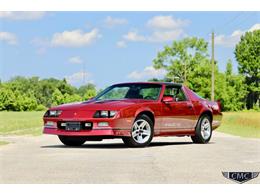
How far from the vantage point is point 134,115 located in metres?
11.4

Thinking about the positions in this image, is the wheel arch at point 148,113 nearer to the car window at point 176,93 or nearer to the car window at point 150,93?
the car window at point 150,93

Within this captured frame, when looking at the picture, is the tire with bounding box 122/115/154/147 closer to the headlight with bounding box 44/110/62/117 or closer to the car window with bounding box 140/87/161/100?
the car window with bounding box 140/87/161/100

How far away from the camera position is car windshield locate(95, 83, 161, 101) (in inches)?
454

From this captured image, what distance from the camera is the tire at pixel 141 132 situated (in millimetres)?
11570

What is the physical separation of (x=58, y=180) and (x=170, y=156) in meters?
3.59

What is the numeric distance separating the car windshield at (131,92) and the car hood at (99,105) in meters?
0.16

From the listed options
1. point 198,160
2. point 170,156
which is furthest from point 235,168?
point 170,156

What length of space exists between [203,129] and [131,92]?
1.77m

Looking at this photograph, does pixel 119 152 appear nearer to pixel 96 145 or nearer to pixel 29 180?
pixel 96 145

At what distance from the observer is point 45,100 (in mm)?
14289

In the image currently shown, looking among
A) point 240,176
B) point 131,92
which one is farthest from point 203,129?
point 240,176

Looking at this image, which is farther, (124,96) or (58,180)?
(124,96)

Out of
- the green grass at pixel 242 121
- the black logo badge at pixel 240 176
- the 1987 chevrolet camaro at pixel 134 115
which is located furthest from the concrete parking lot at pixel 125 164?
the green grass at pixel 242 121
